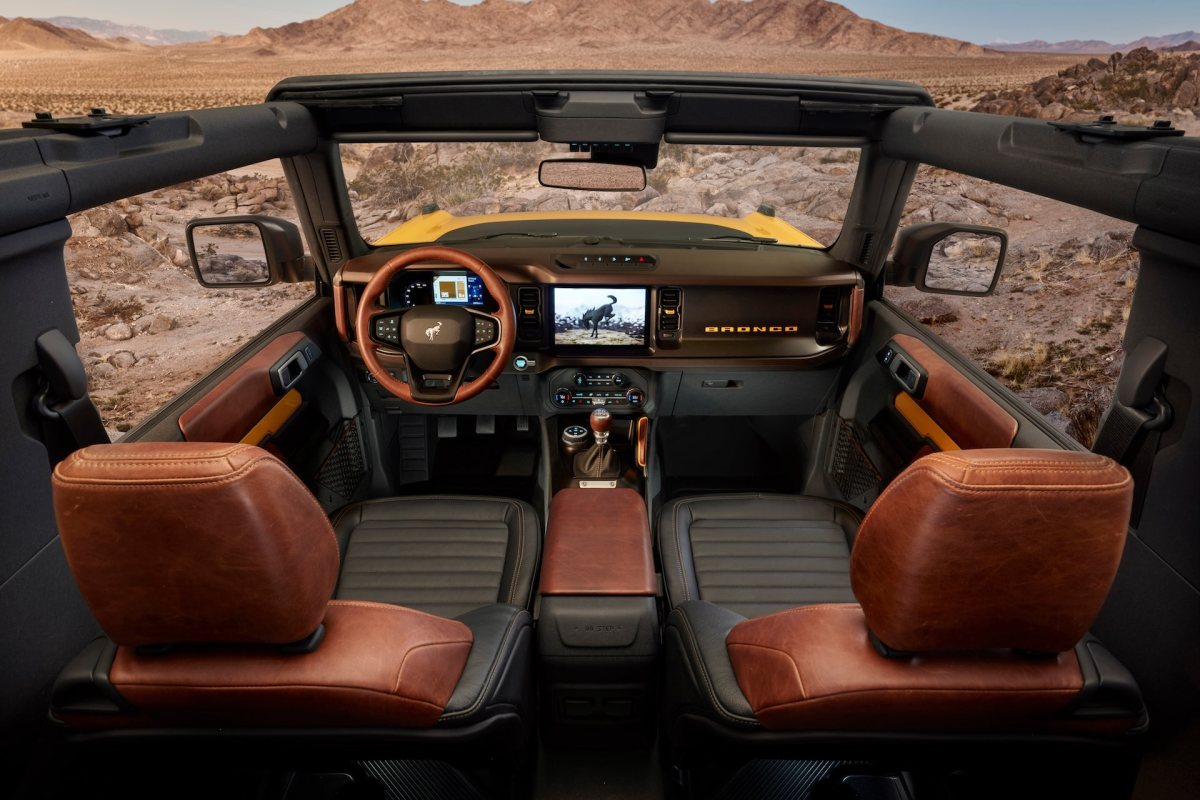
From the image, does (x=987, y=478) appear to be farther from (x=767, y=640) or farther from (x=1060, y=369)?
(x=1060, y=369)

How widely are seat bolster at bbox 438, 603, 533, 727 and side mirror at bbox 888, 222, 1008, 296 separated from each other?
6.96 ft

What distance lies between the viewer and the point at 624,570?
2033mm

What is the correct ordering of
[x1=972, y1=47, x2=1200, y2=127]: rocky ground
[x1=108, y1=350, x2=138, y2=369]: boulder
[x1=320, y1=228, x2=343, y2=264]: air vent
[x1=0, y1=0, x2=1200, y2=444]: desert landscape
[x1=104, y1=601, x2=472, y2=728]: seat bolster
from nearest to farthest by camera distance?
1. [x1=104, y1=601, x2=472, y2=728]: seat bolster
2. [x1=320, y1=228, x2=343, y2=264]: air vent
3. [x1=0, y1=0, x2=1200, y2=444]: desert landscape
4. [x1=972, y1=47, x2=1200, y2=127]: rocky ground
5. [x1=108, y1=350, x2=138, y2=369]: boulder

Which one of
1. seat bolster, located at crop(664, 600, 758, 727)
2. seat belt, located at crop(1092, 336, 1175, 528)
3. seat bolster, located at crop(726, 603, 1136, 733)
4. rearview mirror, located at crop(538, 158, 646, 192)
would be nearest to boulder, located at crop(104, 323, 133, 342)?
rearview mirror, located at crop(538, 158, 646, 192)

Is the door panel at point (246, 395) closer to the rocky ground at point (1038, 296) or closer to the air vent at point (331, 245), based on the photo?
the air vent at point (331, 245)

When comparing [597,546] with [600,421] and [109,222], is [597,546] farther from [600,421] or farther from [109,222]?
[109,222]

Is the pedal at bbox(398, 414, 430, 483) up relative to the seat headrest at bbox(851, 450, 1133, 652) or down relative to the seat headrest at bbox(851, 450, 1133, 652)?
down

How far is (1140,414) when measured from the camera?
58.4 inches

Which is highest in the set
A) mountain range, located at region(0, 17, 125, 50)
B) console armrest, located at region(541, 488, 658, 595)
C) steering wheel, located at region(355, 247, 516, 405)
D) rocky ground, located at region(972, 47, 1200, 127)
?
mountain range, located at region(0, 17, 125, 50)

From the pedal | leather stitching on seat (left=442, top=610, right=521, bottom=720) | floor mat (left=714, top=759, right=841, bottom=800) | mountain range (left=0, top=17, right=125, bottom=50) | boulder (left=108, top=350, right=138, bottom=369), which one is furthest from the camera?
mountain range (left=0, top=17, right=125, bottom=50)

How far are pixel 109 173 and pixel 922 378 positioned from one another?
2466 mm

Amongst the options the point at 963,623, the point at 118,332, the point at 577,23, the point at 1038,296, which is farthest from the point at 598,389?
the point at 577,23

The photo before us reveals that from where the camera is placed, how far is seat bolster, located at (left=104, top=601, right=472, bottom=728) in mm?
1201

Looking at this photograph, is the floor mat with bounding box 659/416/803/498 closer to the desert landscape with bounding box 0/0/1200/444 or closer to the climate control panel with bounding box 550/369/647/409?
the climate control panel with bounding box 550/369/647/409
